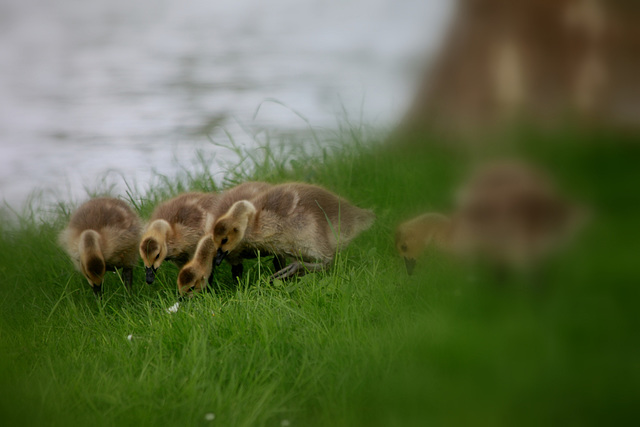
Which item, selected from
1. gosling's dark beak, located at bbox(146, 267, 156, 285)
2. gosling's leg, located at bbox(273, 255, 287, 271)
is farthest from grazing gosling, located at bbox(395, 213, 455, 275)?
gosling's dark beak, located at bbox(146, 267, 156, 285)

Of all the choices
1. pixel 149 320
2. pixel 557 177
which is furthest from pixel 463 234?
pixel 149 320

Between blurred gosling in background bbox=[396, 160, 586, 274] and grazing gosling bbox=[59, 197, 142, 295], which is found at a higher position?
blurred gosling in background bbox=[396, 160, 586, 274]

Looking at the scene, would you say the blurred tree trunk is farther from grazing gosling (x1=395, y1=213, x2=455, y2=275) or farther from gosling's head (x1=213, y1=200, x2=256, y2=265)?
gosling's head (x1=213, y1=200, x2=256, y2=265)

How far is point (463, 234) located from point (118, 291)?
268 cm

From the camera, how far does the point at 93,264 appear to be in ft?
9.19

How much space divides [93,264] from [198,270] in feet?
1.55

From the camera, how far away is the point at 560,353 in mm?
455

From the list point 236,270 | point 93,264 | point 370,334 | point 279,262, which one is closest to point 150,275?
point 93,264

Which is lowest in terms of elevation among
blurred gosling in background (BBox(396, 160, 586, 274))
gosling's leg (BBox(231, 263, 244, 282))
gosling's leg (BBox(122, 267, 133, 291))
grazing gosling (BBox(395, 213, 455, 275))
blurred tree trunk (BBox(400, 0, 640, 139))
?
gosling's leg (BBox(122, 267, 133, 291))

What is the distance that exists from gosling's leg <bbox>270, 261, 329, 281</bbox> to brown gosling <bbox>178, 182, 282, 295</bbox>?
0.81ft

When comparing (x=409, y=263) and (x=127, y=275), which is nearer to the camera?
(x=409, y=263)

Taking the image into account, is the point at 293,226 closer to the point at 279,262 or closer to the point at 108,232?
the point at 279,262

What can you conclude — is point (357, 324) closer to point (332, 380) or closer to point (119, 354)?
point (332, 380)

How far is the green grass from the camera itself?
1.49 ft
